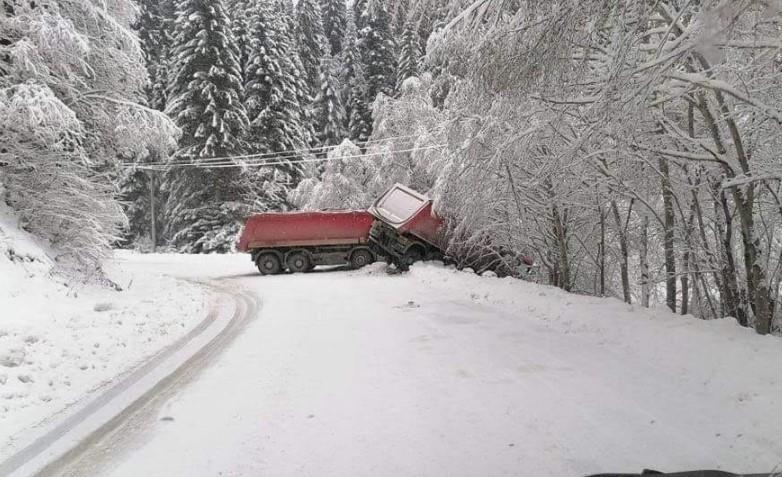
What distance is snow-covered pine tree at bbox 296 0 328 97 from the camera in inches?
1822

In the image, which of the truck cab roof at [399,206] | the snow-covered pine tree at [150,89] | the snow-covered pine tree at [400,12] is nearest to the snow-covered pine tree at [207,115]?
the snow-covered pine tree at [150,89]

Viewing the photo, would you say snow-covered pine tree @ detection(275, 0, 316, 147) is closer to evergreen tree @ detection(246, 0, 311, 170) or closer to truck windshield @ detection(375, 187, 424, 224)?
evergreen tree @ detection(246, 0, 311, 170)

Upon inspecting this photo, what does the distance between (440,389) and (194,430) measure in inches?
→ 89.8

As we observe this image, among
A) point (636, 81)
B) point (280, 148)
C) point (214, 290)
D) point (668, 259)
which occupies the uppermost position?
point (280, 148)

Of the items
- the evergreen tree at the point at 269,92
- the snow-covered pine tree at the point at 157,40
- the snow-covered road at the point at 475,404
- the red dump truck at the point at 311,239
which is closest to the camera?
the snow-covered road at the point at 475,404

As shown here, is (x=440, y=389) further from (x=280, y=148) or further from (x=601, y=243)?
(x=280, y=148)

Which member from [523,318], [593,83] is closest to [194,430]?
[593,83]

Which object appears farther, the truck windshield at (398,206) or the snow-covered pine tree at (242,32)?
the snow-covered pine tree at (242,32)

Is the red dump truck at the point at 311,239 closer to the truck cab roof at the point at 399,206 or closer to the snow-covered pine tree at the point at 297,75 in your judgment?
the truck cab roof at the point at 399,206

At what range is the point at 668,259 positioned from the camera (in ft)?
30.6

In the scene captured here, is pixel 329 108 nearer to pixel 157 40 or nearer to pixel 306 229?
pixel 157 40

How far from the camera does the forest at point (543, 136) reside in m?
4.90

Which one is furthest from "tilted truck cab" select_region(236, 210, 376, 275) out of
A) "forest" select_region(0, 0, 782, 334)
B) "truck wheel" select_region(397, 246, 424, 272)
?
"forest" select_region(0, 0, 782, 334)

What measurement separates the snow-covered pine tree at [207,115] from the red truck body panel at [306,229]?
1405 cm
